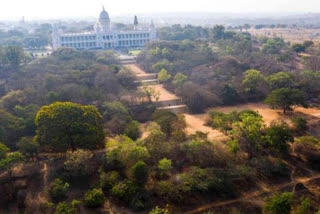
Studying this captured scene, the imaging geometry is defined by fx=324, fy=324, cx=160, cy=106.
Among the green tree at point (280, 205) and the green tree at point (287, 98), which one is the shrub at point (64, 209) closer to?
the green tree at point (280, 205)

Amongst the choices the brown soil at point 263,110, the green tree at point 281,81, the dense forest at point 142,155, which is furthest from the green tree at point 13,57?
the green tree at point 281,81

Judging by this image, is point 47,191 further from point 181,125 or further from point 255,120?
point 255,120

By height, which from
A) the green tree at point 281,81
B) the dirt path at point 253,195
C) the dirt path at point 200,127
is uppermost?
the green tree at point 281,81

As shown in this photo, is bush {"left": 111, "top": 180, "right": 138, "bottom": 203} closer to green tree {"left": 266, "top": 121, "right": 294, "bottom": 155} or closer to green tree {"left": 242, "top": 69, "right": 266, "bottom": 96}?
green tree {"left": 266, "top": 121, "right": 294, "bottom": 155}

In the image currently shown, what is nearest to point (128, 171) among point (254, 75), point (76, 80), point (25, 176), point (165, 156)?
point (165, 156)

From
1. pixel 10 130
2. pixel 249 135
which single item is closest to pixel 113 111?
pixel 10 130

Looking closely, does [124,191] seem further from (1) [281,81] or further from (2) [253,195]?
(1) [281,81]

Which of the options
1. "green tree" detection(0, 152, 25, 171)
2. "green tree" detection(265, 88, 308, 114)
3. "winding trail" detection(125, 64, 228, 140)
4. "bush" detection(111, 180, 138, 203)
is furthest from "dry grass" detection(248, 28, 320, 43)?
"green tree" detection(0, 152, 25, 171)

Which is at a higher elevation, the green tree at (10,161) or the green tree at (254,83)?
the green tree at (254,83)
